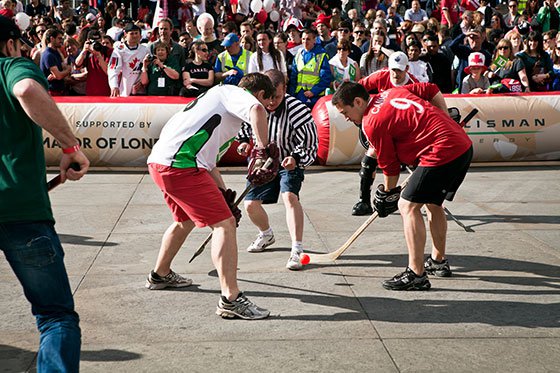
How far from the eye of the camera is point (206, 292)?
19.7 ft

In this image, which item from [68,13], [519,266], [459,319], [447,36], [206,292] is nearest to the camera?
[459,319]

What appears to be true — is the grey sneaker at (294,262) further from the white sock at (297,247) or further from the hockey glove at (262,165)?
the hockey glove at (262,165)

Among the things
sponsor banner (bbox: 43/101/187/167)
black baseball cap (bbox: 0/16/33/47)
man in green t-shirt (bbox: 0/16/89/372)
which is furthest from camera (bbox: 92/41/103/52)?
man in green t-shirt (bbox: 0/16/89/372)

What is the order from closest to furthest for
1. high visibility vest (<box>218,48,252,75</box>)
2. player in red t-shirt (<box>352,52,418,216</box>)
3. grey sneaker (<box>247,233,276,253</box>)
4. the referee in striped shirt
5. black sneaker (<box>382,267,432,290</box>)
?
black sneaker (<box>382,267,432,290</box>) < the referee in striped shirt < grey sneaker (<box>247,233,276,253</box>) < player in red t-shirt (<box>352,52,418,216</box>) < high visibility vest (<box>218,48,252,75</box>)

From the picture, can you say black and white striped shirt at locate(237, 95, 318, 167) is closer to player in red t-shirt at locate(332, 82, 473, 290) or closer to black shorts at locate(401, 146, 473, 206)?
player in red t-shirt at locate(332, 82, 473, 290)

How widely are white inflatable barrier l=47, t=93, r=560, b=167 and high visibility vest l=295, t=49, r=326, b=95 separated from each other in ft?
2.84

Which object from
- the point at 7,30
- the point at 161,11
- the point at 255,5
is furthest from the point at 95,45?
the point at 7,30

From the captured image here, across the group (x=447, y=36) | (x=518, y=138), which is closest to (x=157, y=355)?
(x=518, y=138)

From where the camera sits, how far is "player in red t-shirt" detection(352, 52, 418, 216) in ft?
28.2

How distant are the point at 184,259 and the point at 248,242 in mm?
788

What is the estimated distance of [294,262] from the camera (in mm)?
6609

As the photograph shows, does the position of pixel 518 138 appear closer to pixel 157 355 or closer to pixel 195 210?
pixel 195 210

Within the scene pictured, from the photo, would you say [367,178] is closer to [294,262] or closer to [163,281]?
[294,262]

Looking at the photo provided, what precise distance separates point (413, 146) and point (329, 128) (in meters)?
4.96
